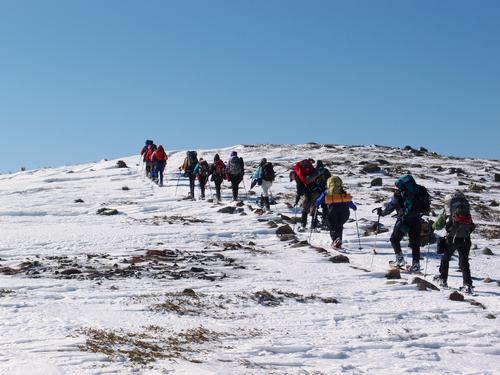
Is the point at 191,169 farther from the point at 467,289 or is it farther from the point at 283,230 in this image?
the point at 467,289

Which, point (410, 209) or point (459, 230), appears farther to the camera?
point (410, 209)

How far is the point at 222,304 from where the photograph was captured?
8445 millimetres

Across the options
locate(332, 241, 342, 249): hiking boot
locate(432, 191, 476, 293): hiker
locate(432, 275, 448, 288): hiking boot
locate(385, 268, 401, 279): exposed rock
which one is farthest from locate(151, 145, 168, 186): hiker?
locate(432, 191, 476, 293): hiker

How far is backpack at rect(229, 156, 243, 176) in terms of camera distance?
2298 centimetres

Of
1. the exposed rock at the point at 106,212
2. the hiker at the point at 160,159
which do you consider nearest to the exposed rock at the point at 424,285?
the exposed rock at the point at 106,212

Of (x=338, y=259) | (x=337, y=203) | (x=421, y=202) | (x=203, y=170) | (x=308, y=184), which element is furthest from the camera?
(x=203, y=170)

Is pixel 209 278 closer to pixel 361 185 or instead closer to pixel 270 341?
pixel 270 341

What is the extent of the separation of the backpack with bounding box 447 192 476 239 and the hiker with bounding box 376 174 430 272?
1587 mm

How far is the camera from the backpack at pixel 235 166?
22984mm

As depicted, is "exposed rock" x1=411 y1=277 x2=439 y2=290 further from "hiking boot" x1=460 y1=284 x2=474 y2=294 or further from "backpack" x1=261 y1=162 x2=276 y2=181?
"backpack" x1=261 y1=162 x2=276 y2=181

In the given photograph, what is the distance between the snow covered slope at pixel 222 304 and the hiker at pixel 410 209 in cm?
86

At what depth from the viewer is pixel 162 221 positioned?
19047mm

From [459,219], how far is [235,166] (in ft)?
43.7

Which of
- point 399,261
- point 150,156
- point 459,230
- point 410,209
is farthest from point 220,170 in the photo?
point 459,230
